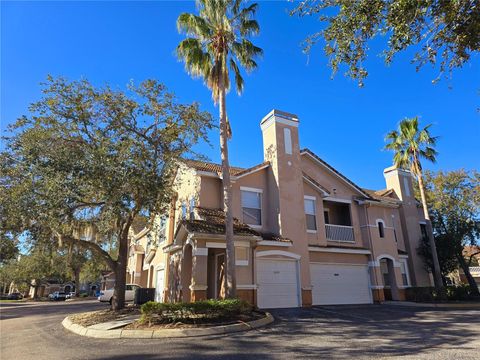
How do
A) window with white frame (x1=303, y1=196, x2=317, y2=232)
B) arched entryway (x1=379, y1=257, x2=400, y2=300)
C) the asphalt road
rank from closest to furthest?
the asphalt road, window with white frame (x1=303, y1=196, x2=317, y2=232), arched entryway (x1=379, y1=257, x2=400, y2=300)

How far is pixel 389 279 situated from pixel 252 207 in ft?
37.2

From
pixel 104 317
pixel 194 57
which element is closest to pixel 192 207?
pixel 104 317

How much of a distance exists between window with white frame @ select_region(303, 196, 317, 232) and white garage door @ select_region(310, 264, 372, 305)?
2293 mm

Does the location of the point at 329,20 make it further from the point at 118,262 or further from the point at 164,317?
the point at 118,262

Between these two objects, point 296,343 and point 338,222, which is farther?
point 338,222

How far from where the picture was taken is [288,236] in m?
19.0

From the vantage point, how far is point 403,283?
2439 cm

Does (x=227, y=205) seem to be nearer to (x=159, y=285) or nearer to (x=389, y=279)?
(x=159, y=285)

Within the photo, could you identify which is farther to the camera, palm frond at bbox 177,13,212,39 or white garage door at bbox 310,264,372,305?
white garage door at bbox 310,264,372,305

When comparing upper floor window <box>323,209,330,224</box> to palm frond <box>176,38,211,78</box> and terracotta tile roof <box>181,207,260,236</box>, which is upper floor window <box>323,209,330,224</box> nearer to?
terracotta tile roof <box>181,207,260,236</box>

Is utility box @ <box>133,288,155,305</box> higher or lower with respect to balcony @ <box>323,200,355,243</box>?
lower

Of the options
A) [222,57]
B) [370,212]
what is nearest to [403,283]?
[370,212]

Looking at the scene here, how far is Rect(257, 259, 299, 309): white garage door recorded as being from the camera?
17609 millimetres

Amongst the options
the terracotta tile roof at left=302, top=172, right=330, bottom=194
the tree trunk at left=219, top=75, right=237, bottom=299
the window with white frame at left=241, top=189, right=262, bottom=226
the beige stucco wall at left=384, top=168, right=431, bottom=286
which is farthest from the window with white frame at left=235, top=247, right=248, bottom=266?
the beige stucco wall at left=384, top=168, right=431, bottom=286
